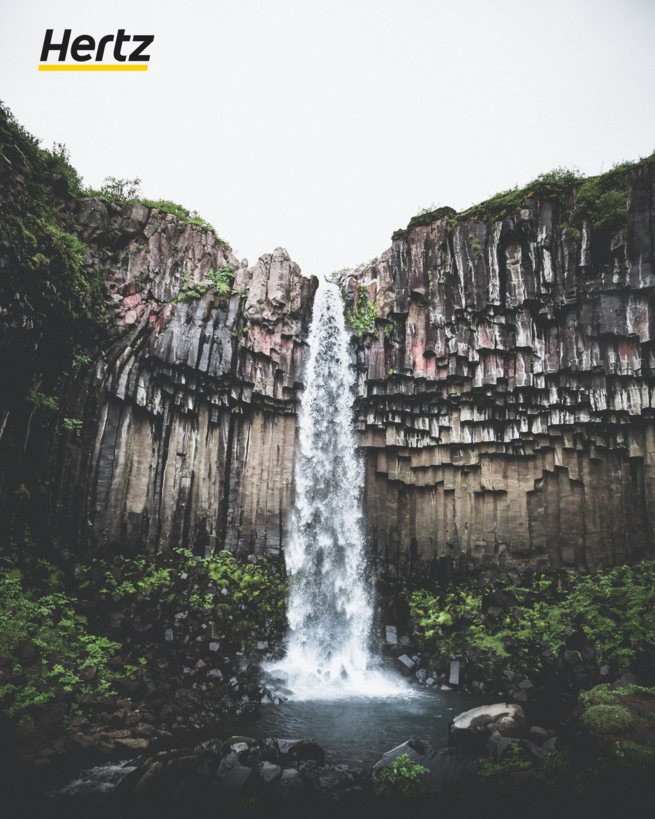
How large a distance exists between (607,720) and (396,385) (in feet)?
36.0

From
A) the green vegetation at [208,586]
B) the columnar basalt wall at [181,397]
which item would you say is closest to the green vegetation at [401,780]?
the green vegetation at [208,586]

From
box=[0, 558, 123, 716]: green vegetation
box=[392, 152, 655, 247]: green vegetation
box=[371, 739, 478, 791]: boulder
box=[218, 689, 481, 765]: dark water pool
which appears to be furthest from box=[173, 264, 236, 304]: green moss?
box=[371, 739, 478, 791]: boulder

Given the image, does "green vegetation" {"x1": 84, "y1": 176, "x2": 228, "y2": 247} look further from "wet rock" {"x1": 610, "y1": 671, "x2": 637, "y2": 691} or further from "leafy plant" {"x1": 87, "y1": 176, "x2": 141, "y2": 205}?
"wet rock" {"x1": 610, "y1": 671, "x2": 637, "y2": 691}

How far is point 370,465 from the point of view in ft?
54.4

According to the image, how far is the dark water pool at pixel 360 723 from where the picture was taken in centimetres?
813

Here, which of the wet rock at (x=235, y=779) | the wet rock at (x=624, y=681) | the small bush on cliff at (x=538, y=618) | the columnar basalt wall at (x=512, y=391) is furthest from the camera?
the columnar basalt wall at (x=512, y=391)

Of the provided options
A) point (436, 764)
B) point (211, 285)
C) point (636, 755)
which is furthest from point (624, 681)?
point (211, 285)

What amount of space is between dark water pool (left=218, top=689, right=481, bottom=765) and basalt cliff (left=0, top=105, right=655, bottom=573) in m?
5.37

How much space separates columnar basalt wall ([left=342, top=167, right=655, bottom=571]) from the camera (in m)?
13.5

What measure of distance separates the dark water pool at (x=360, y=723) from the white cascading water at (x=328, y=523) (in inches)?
95.5

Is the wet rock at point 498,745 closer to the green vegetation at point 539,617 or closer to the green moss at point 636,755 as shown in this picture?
the green moss at point 636,755

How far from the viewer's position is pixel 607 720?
239 inches

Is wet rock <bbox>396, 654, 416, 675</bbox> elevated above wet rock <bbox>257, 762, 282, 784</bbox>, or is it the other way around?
wet rock <bbox>257, 762, 282, 784</bbox>

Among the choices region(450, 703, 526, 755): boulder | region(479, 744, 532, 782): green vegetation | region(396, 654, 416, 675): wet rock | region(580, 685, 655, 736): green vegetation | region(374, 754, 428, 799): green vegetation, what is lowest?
region(396, 654, 416, 675): wet rock
